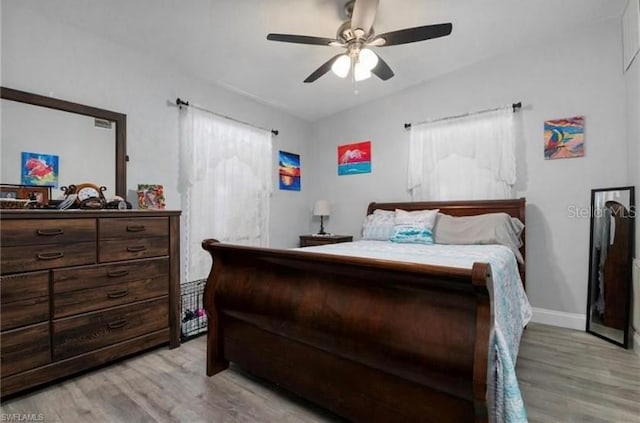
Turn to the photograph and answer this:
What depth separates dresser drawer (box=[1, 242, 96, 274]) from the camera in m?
1.75

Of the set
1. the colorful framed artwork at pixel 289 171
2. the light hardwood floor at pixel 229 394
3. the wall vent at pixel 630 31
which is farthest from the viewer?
the colorful framed artwork at pixel 289 171

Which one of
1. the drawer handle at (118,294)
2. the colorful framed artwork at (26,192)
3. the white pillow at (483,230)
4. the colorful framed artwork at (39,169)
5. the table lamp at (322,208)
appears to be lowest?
the drawer handle at (118,294)

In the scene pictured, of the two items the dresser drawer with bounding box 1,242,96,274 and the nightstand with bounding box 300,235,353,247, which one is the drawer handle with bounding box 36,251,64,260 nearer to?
the dresser drawer with bounding box 1,242,96,274

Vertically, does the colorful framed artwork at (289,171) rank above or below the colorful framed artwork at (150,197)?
above

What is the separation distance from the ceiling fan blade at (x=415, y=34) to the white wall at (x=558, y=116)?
5.35ft

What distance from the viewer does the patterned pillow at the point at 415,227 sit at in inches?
122

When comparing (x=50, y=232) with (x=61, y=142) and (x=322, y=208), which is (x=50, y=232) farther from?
(x=322, y=208)

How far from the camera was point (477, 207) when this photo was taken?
3.26 meters

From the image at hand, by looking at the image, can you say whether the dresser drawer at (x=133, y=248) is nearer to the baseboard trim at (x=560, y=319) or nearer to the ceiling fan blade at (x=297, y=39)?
the ceiling fan blade at (x=297, y=39)

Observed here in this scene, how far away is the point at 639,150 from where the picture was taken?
2.41m

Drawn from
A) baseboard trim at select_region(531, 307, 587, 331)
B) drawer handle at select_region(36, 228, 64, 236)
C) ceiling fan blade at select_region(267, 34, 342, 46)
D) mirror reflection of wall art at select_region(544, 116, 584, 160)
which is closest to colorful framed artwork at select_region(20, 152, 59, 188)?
drawer handle at select_region(36, 228, 64, 236)

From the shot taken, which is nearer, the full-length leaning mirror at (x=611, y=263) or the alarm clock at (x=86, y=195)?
the alarm clock at (x=86, y=195)

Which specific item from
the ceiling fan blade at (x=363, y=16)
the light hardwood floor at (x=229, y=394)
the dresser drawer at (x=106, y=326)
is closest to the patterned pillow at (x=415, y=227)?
the light hardwood floor at (x=229, y=394)

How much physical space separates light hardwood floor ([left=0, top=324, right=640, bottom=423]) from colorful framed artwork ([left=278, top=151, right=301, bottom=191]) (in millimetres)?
2569
